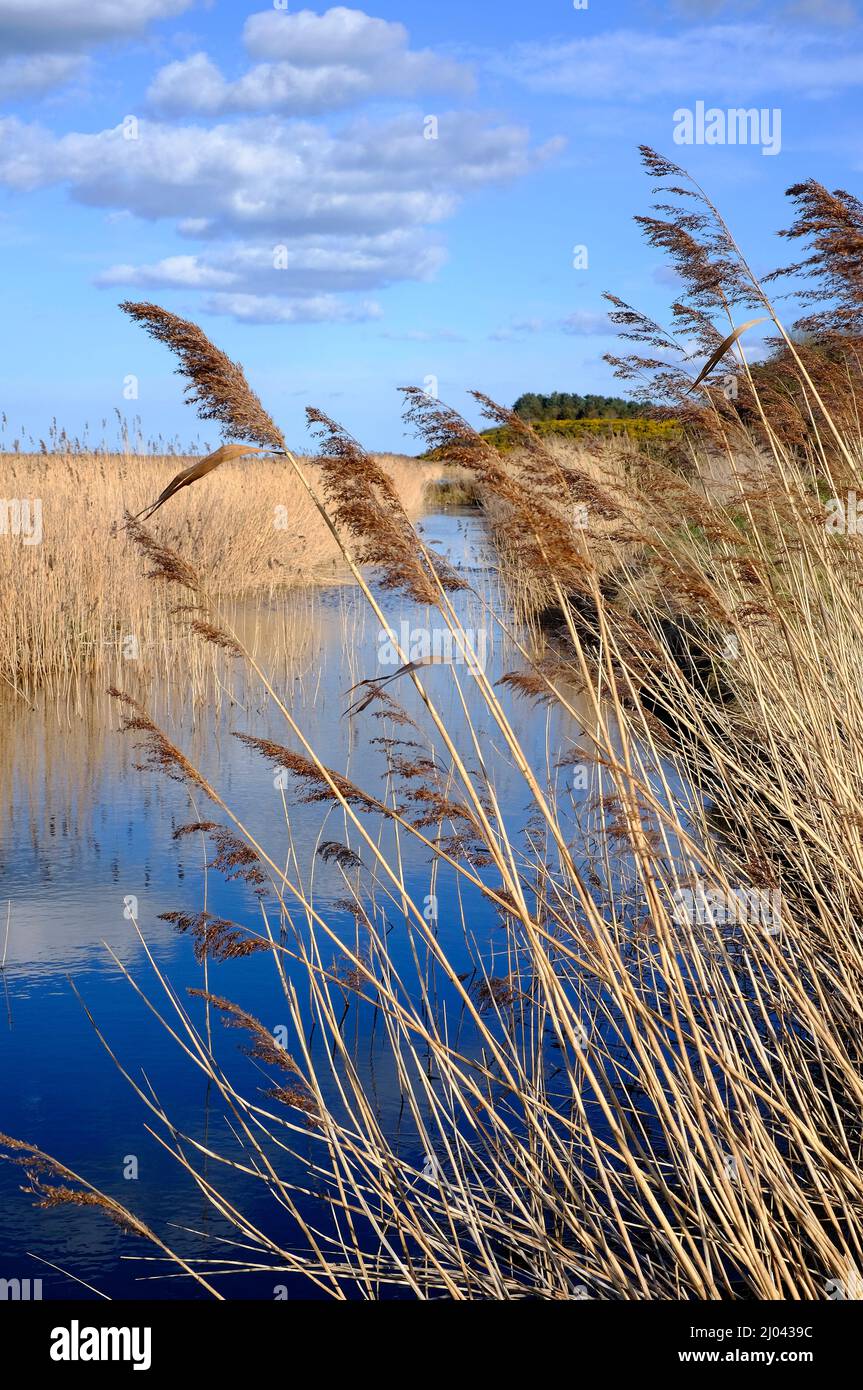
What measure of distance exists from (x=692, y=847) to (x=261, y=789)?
14.1ft

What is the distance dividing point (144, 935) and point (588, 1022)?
5.84 ft

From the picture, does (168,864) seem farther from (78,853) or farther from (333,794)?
(333,794)

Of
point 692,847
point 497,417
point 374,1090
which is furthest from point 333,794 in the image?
point 374,1090

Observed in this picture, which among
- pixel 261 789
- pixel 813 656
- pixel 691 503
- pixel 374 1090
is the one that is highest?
pixel 691 503

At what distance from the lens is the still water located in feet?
9.22

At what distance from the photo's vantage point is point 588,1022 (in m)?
3.53

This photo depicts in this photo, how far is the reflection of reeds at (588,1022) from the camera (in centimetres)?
189

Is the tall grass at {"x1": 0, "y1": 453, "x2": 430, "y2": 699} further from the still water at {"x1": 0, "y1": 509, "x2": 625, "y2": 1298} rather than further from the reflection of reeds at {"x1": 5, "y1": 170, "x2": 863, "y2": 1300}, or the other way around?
the reflection of reeds at {"x1": 5, "y1": 170, "x2": 863, "y2": 1300}

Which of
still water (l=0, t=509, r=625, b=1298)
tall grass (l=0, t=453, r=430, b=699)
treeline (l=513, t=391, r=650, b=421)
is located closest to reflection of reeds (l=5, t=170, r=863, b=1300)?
still water (l=0, t=509, r=625, b=1298)

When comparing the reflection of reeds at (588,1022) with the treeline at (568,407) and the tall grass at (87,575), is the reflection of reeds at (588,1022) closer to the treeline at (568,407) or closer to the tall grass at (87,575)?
the tall grass at (87,575)

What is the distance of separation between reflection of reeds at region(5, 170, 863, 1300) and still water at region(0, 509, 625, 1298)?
0.09 m

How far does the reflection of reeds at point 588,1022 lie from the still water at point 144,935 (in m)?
0.09

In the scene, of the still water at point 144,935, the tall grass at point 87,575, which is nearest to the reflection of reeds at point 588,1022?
the still water at point 144,935
